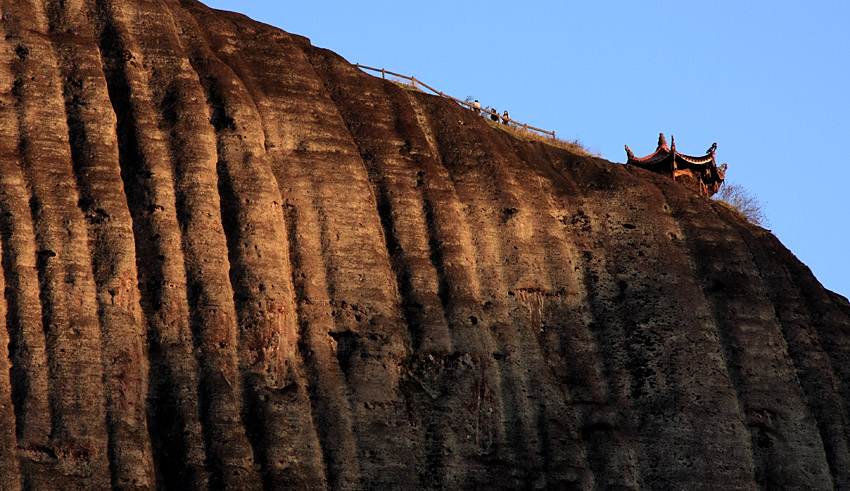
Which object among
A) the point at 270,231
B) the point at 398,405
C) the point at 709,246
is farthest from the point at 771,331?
the point at 270,231

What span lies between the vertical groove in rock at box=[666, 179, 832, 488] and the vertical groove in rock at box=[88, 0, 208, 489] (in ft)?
43.5

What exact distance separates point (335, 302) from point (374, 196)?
3518 mm

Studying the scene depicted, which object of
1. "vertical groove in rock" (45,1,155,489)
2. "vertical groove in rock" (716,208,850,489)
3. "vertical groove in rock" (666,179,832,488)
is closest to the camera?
"vertical groove in rock" (45,1,155,489)

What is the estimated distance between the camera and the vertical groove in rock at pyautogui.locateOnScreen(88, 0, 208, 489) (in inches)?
1214

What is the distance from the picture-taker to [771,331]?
37844mm

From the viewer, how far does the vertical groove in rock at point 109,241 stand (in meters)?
30.2

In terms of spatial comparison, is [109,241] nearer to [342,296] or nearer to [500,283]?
[342,296]

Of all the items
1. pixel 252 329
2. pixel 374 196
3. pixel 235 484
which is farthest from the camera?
pixel 374 196

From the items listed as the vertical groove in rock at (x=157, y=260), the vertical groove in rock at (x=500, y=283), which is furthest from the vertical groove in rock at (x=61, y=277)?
the vertical groove in rock at (x=500, y=283)

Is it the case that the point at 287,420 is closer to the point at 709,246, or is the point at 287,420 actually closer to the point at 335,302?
the point at 335,302

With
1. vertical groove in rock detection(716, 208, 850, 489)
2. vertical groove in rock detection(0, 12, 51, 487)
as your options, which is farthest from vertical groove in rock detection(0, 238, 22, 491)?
vertical groove in rock detection(716, 208, 850, 489)

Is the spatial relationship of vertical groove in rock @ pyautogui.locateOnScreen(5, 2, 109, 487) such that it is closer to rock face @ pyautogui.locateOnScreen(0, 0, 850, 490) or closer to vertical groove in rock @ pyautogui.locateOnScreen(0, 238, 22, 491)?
rock face @ pyautogui.locateOnScreen(0, 0, 850, 490)

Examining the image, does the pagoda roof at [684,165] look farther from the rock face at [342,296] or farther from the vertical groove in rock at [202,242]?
the vertical groove in rock at [202,242]

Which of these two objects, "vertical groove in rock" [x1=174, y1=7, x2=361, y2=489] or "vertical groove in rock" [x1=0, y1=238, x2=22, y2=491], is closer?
"vertical groove in rock" [x1=0, y1=238, x2=22, y2=491]
